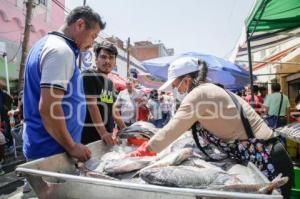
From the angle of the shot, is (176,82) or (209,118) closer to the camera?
(209,118)

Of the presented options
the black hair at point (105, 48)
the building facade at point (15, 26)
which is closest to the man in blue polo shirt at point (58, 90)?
the black hair at point (105, 48)

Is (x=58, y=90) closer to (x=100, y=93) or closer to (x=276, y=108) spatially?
(x=100, y=93)

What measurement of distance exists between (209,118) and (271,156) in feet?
1.66

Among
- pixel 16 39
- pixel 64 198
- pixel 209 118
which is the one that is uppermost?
pixel 16 39

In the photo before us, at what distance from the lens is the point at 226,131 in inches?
84.0

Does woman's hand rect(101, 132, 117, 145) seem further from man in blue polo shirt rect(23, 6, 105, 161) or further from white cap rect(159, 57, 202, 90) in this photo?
white cap rect(159, 57, 202, 90)

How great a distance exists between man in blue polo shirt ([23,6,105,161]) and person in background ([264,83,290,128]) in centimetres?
604

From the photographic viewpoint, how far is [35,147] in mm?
2035

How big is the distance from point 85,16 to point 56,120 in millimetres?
757

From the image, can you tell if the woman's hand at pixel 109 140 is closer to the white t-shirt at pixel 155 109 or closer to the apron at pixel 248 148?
the apron at pixel 248 148

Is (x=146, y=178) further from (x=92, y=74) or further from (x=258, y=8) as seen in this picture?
(x=258, y=8)

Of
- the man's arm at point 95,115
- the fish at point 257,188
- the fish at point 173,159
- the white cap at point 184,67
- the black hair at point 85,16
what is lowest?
the fish at point 257,188

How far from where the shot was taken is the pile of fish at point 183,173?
1.31 meters

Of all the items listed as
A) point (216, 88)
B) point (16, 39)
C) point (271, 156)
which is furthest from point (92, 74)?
point (16, 39)
